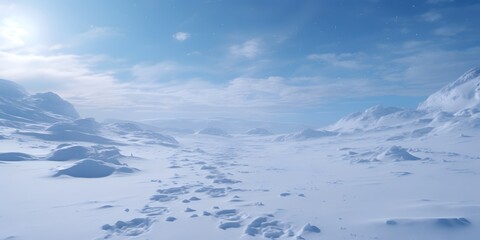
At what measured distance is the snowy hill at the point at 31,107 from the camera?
136250mm

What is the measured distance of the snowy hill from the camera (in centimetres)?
13625

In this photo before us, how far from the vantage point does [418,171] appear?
134ft

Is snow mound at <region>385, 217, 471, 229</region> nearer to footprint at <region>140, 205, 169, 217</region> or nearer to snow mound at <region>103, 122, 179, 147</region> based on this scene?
footprint at <region>140, 205, 169, 217</region>

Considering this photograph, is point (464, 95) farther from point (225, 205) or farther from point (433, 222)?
point (225, 205)

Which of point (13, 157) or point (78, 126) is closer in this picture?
point (13, 157)

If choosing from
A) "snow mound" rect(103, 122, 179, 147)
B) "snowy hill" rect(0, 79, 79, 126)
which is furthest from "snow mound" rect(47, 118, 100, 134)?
"snowy hill" rect(0, 79, 79, 126)

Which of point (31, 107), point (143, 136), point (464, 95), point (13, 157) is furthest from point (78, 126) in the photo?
point (464, 95)

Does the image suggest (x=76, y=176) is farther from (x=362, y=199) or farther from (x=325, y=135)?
(x=325, y=135)

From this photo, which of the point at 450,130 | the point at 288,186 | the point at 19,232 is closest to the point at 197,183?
the point at 288,186

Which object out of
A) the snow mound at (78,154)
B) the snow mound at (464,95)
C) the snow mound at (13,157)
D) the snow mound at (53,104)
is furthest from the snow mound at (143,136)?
the snow mound at (464,95)

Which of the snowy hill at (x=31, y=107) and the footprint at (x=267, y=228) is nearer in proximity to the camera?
the footprint at (x=267, y=228)

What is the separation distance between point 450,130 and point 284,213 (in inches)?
4335

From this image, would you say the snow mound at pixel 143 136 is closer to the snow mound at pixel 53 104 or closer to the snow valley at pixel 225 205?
the snow mound at pixel 53 104

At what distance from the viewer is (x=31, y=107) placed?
A: 512 feet
